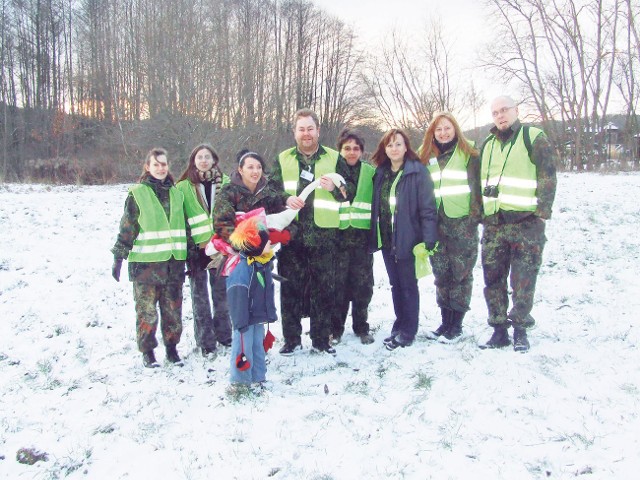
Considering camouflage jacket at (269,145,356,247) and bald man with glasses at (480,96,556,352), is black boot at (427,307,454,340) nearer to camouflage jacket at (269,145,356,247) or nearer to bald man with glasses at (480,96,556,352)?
bald man with glasses at (480,96,556,352)

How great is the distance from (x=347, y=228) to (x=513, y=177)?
1715 mm

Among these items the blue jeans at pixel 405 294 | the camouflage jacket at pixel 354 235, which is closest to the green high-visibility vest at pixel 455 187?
the blue jeans at pixel 405 294

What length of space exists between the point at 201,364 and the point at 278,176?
208cm

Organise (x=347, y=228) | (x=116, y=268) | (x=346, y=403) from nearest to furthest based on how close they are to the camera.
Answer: (x=346, y=403), (x=116, y=268), (x=347, y=228)

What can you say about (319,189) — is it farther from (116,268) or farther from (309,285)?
(116,268)

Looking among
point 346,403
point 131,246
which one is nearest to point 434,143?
point 346,403

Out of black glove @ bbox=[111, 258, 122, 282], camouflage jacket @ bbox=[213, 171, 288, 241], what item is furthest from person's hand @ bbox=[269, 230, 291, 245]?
black glove @ bbox=[111, 258, 122, 282]

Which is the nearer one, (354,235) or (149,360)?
(149,360)

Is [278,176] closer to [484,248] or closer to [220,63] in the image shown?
[484,248]

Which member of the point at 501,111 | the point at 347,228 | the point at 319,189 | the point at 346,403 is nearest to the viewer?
the point at 346,403

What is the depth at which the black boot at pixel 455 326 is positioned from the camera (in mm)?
5202

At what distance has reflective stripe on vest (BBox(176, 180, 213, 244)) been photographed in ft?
16.6

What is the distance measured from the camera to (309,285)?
16.6 feet

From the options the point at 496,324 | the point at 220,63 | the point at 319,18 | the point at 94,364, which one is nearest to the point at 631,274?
the point at 496,324
